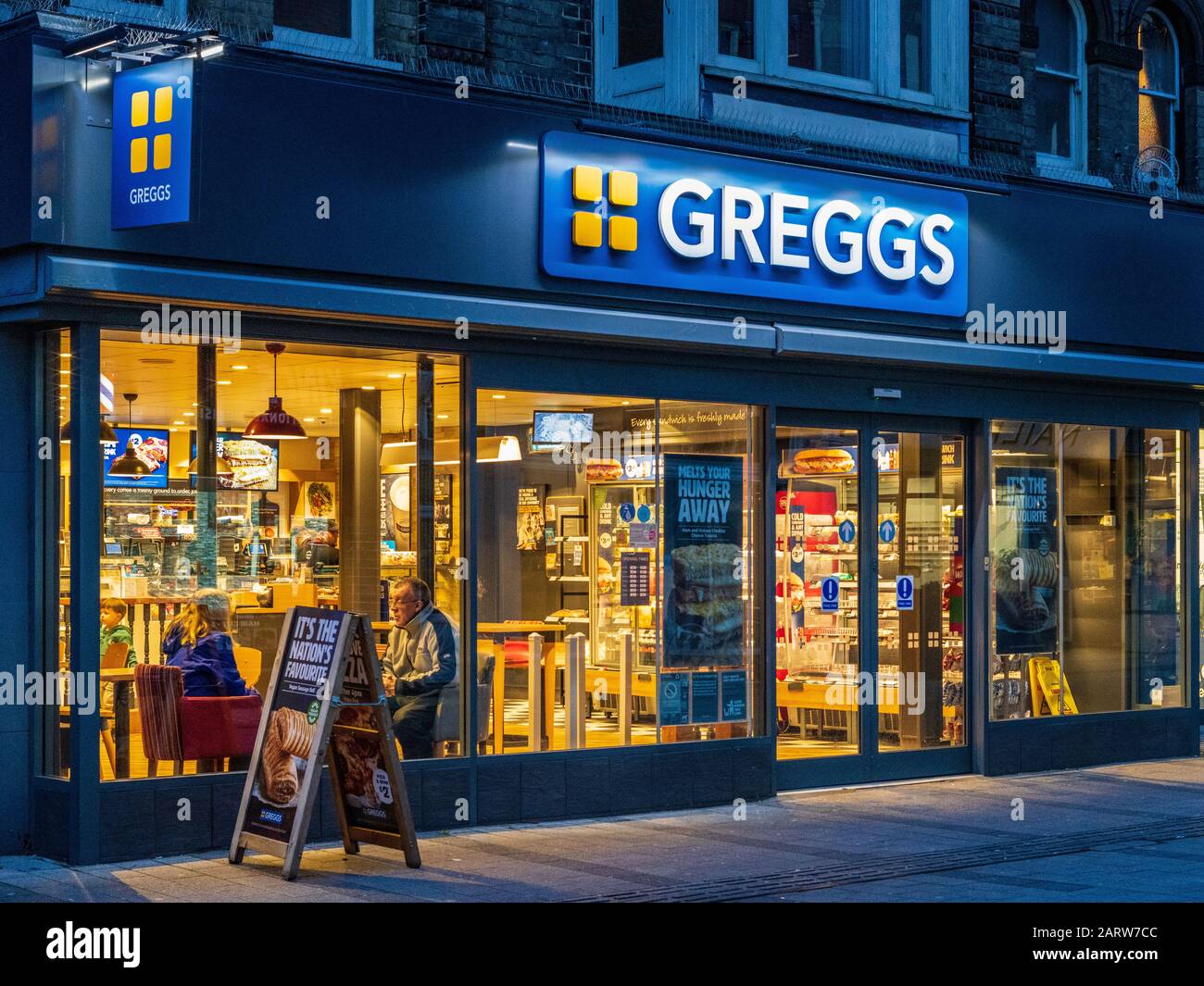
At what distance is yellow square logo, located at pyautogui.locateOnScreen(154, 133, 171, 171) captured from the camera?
9023mm

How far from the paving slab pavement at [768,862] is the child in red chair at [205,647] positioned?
102cm

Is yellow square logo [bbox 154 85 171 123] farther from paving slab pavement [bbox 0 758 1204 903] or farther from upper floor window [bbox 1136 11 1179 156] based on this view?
upper floor window [bbox 1136 11 1179 156]

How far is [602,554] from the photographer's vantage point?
39.1 ft

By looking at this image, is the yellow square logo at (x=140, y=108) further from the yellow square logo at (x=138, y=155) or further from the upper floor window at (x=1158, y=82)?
the upper floor window at (x=1158, y=82)

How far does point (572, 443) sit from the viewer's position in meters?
11.6

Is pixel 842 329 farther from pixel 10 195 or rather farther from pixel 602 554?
pixel 10 195

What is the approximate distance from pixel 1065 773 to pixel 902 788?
5.76 feet

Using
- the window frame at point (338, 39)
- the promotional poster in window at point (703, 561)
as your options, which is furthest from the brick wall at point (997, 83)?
the window frame at point (338, 39)

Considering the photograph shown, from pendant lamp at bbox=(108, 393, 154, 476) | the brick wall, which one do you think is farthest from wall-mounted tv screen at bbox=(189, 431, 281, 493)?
the brick wall

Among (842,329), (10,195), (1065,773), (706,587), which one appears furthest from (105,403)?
(1065,773)

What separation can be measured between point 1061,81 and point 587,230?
609 centimetres

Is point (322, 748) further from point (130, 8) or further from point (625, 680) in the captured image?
point (130, 8)

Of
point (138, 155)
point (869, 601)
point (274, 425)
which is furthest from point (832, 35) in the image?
point (138, 155)

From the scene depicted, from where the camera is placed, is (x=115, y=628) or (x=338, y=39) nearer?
(x=115, y=628)
